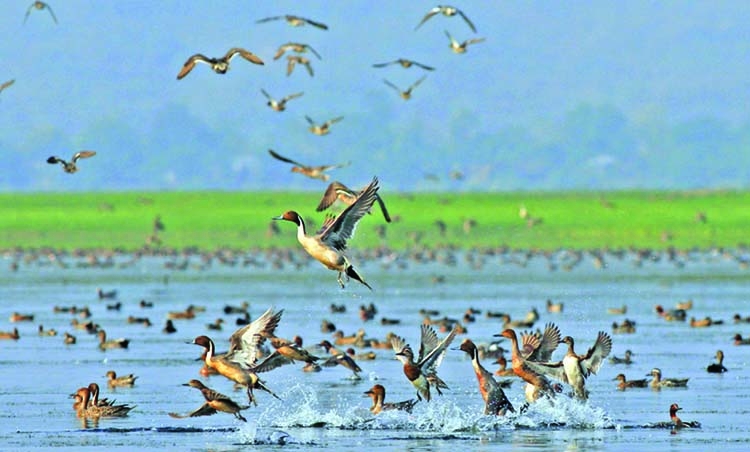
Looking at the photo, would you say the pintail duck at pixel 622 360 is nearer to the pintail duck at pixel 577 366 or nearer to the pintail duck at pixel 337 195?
the pintail duck at pixel 577 366

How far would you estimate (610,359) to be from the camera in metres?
32.6

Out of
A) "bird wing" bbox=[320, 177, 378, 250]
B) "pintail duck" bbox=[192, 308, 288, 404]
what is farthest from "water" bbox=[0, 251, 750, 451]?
"bird wing" bbox=[320, 177, 378, 250]

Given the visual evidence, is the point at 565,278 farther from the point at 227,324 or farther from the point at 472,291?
the point at 227,324

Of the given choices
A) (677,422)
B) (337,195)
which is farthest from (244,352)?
(677,422)

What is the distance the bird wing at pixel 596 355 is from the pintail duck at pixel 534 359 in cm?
58

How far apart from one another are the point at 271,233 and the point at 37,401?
66.9 meters

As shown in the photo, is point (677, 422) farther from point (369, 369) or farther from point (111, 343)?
point (111, 343)

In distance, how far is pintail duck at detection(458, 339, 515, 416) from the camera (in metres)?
24.1

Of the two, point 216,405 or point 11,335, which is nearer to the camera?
point 216,405

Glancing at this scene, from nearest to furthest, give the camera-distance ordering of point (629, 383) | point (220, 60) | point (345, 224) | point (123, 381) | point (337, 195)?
point (345, 224) → point (337, 195) → point (220, 60) → point (629, 383) → point (123, 381)

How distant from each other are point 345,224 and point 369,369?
27.7ft

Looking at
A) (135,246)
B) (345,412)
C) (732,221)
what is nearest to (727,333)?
(345,412)

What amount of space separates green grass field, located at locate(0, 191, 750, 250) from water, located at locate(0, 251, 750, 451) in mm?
21427

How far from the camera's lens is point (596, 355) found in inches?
993
